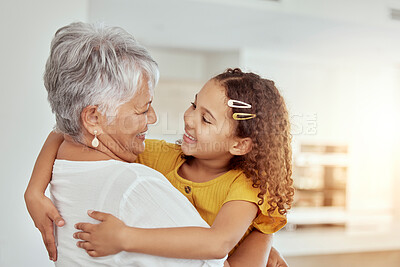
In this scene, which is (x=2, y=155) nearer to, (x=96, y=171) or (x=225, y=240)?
(x=96, y=171)

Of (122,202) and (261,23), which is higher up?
(261,23)

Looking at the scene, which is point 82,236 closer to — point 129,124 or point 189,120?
point 129,124

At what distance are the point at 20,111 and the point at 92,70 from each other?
169 centimetres

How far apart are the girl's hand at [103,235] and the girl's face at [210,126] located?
Result: 1.26 feet

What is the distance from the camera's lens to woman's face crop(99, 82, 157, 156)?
118cm

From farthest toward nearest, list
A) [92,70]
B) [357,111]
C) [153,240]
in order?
[357,111] < [92,70] < [153,240]

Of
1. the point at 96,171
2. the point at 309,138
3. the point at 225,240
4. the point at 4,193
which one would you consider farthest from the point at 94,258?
the point at 309,138

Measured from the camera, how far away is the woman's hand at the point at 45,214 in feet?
3.84

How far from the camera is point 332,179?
5582 millimetres

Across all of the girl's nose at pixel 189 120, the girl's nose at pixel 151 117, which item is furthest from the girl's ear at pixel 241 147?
the girl's nose at pixel 151 117

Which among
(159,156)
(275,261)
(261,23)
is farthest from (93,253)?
(261,23)

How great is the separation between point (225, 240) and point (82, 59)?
1.73 ft

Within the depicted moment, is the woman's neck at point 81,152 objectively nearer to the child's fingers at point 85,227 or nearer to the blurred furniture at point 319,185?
the child's fingers at point 85,227

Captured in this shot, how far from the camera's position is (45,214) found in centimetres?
118
